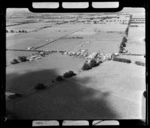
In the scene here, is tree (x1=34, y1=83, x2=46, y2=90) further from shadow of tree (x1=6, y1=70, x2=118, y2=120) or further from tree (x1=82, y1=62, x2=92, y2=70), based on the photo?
tree (x1=82, y1=62, x2=92, y2=70)

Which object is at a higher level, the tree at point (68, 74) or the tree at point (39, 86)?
the tree at point (68, 74)

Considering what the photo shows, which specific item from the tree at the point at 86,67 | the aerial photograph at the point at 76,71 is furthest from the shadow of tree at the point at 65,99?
the tree at the point at 86,67

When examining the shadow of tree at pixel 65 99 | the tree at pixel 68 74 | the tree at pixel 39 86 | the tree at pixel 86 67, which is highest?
the tree at pixel 86 67

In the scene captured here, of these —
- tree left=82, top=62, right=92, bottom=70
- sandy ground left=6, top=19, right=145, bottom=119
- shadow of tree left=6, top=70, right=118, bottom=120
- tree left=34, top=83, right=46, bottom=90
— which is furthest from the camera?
tree left=82, top=62, right=92, bottom=70

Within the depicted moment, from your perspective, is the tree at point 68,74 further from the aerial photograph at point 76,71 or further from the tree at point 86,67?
the tree at point 86,67

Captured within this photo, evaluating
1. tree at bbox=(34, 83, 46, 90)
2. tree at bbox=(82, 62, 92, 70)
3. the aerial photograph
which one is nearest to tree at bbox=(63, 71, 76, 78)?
the aerial photograph

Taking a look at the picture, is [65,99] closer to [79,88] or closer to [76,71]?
[79,88]

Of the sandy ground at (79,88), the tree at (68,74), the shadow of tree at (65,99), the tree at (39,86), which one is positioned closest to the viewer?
the sandy ground at (79,88)

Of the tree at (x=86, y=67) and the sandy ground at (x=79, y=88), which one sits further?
the tree at (x=86, y=67)
